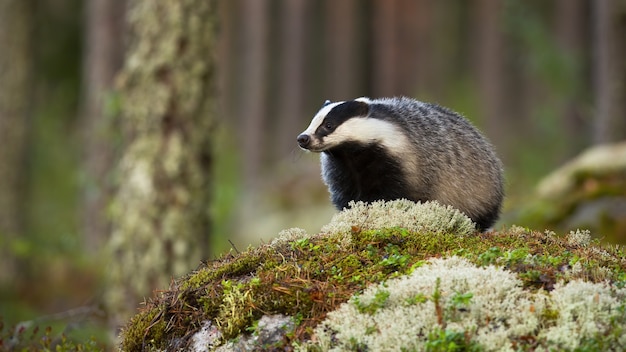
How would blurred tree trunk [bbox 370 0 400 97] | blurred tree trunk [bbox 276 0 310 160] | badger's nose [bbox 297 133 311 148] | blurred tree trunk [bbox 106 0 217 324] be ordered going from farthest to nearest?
blurred tree trunk [bbox 276 0 310 160] → blurred tree trunk [bbox 370 0 400 97] → blurred tree trunk [bbox 106 0 217 324] → badger's nose [bbox 297 133 311 148]

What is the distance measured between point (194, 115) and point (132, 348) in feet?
14.4

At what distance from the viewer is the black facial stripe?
18.8ft

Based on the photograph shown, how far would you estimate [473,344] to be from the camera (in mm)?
3396

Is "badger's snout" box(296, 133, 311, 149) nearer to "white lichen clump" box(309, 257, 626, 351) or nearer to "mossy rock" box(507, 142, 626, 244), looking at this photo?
"white lichen clump" box(309, 257, 626, 351)

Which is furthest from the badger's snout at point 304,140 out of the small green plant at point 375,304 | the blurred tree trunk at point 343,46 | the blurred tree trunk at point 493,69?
the blurred tree trunk at point 343,46

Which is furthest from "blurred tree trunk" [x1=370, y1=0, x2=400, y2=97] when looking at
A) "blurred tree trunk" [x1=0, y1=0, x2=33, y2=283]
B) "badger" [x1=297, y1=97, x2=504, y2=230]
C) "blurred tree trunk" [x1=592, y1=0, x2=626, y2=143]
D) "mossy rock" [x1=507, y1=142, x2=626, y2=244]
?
"badger" [x1=297, y1=97, x2=504, y2=230]

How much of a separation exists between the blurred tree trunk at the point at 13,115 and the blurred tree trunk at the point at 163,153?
5.85 metres

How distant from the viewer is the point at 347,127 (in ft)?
18.9

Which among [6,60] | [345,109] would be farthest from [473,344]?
[6,60]

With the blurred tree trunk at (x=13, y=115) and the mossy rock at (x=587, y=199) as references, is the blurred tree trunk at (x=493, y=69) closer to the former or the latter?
the mossy rock at (x=587, y=199)

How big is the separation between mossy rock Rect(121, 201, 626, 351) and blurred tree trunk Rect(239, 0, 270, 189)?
18276 mm

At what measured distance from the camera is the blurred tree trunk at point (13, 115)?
1345 cm

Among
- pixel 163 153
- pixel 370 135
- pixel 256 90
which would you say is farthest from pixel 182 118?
pixel 256 90

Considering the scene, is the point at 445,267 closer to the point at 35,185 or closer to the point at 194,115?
the point at 194,115
